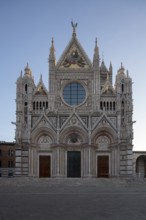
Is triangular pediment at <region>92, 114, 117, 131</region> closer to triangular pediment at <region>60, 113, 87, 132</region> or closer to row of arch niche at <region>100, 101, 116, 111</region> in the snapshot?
row of arch niche at <region>100, 101, 116, 111</region>

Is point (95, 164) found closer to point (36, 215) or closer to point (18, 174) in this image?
point (18, 174)

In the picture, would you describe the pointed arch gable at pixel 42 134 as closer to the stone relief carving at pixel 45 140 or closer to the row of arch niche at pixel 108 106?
the stone relief carving at pixel 45 140

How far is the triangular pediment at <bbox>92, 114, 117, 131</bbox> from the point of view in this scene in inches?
1769

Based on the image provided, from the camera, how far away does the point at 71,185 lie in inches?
1366

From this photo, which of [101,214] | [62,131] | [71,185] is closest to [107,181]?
[71,185]

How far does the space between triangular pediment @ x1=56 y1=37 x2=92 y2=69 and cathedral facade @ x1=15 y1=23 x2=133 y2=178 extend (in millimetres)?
316

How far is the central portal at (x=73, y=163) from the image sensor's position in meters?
45.0

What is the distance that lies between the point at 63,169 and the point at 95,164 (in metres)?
4.06

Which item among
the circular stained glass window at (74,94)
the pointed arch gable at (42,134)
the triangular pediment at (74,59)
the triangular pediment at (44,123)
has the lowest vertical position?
the pointed arch gable at (42,134)

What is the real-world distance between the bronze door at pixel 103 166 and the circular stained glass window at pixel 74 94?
25.5 feet

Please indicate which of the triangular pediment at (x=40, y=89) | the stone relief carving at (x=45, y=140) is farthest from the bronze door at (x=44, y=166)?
the triangular pediment at (x=40, y=89)

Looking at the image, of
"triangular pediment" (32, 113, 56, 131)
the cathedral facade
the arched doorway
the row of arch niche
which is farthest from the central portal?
the arched doorway

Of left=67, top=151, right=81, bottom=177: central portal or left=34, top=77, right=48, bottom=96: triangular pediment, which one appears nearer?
left=67, top=151, right=81, bottom=177: central portal

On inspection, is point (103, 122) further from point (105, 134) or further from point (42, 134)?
point (42, 134)
